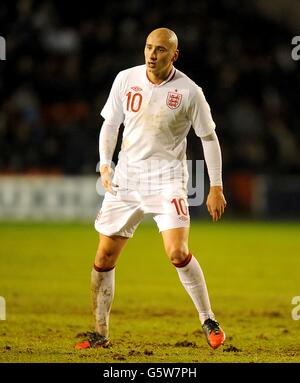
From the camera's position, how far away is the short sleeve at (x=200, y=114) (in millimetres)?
7480

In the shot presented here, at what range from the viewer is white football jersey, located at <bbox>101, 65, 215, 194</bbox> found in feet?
24.6

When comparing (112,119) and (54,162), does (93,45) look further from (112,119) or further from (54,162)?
(112,119)

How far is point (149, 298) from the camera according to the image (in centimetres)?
1084

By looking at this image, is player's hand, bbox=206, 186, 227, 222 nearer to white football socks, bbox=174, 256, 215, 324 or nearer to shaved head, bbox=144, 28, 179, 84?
white football socks, bbox=174, 256, 215, 324

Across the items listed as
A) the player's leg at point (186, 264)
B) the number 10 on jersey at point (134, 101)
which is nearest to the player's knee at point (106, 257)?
the player's leg at point (186, 264)

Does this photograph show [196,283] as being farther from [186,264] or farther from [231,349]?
[231,349]

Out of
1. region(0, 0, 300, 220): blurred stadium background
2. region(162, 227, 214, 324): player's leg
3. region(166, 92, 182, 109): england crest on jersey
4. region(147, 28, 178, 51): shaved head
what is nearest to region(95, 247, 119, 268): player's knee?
region(162, 227, 214, 324): player's leg

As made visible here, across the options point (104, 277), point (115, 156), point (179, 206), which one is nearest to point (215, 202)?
point (179, 206)

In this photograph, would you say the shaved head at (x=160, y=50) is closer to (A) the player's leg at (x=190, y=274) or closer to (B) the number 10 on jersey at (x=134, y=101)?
(B) the number 10 on jersey at (x=134, y=101)

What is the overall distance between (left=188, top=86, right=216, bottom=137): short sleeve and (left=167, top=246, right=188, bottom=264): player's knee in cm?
94

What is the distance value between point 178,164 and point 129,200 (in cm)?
49
